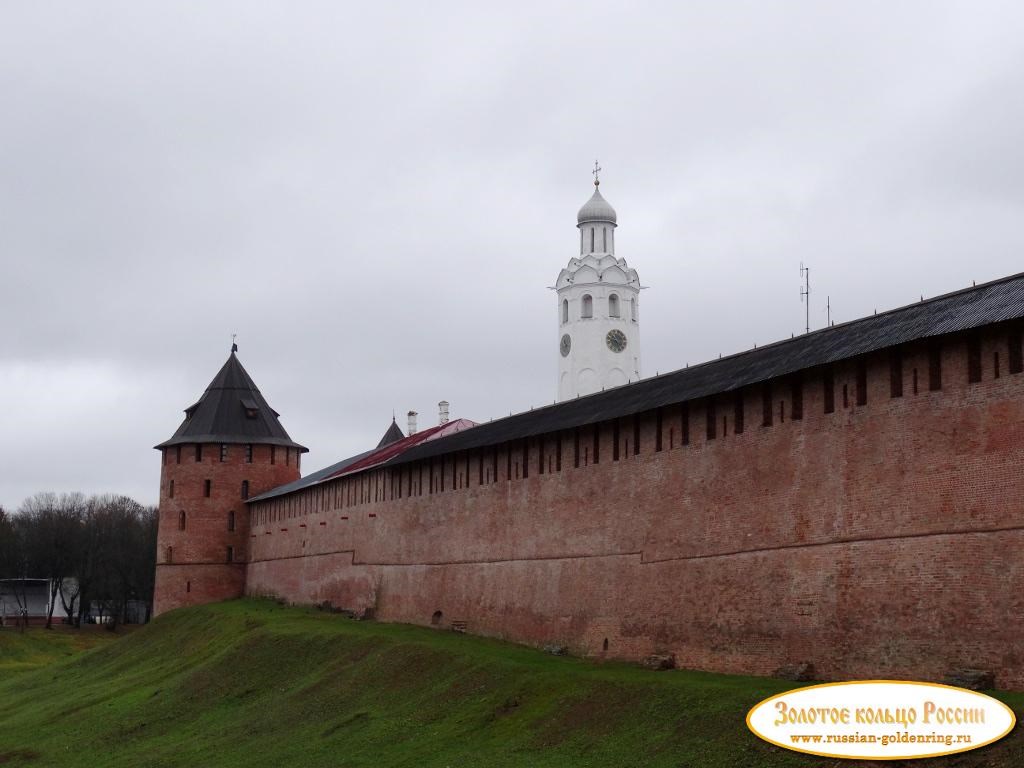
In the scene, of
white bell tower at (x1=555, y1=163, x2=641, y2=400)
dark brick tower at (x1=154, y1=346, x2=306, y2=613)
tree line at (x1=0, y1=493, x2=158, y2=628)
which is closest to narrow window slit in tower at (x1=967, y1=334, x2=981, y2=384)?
dark brick tower at (x1=154, y1=346, x2=306, y2=613)

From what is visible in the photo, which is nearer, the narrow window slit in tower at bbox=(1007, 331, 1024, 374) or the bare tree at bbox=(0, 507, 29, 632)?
the narrow window slit in tower at bbox=(1007, 331, 1024, 374)

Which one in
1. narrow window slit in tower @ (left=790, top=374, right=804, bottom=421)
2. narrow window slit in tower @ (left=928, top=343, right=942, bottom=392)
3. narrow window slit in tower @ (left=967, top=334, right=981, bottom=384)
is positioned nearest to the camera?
narrow window slit in tower @ (left=967, top=334, right=981, bottom=384)

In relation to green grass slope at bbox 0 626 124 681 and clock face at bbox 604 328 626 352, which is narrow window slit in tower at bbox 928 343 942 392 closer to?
green grass slope at bbox 0 626 124 681

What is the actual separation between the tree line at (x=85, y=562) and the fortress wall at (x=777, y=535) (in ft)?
129

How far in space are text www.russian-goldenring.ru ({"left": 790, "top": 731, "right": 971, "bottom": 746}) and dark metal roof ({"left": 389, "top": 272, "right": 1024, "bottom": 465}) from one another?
514 centimetres

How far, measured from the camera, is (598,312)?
2557 inches

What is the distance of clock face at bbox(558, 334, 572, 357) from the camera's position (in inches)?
2594

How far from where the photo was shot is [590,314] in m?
65.2

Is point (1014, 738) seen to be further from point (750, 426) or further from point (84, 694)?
point (84, 694)

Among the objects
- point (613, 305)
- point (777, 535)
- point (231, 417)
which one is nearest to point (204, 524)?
point (231, 417)

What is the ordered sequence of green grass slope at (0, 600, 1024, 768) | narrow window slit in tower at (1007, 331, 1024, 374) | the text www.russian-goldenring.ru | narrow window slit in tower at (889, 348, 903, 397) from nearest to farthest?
the text www.russian-goldenring.ru → narrow window slit in tower at (1007, 331, 1024, 374) → green grass slope at (0, 600, 1024, 768) → narrow window slit in tower at (889, 348, 903, 397)

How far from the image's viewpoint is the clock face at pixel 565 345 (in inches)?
2594

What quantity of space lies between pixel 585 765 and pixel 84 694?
20840 millimetres
